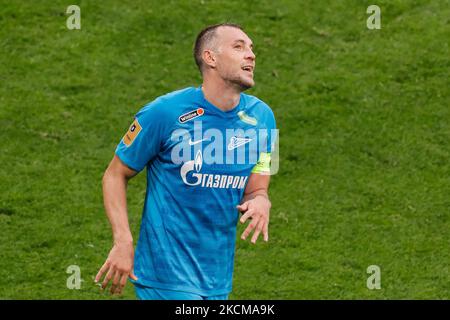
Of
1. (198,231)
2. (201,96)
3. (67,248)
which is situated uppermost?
(201,96)

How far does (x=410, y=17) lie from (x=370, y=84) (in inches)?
66.1

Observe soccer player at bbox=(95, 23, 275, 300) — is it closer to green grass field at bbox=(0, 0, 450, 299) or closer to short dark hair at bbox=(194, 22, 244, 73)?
short dark hair at bbox=(194, 22, 244, 73)

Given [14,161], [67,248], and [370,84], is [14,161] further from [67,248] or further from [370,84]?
[370,84]

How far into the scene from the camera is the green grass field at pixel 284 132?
39.0ft

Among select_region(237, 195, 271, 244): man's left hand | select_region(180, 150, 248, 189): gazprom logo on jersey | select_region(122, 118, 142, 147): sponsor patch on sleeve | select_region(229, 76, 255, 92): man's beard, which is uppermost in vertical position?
select_region(229, 76, 255, 92): man's beard

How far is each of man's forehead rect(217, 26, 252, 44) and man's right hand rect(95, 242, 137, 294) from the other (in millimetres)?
1559

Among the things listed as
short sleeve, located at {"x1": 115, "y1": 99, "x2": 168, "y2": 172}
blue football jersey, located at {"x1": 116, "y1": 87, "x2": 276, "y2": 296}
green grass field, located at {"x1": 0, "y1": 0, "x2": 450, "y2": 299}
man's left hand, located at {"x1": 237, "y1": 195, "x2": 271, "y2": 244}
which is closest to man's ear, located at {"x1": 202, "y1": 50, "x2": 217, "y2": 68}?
blue football jersey, located at {"x1": 116, "y1": 87, "x2": 276, "y2": 296}

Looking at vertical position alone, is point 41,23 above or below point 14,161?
above

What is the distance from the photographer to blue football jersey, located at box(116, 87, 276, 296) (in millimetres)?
7562

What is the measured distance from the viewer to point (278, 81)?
14836mm

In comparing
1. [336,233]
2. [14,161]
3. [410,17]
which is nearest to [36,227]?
[14,161]

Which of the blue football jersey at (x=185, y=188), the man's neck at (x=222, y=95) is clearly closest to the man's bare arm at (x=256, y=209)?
the blue football jersey at (x=185, y=188)

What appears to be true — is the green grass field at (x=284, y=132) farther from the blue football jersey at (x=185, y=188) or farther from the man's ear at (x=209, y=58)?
the man's ear at (x=209, y=58)
